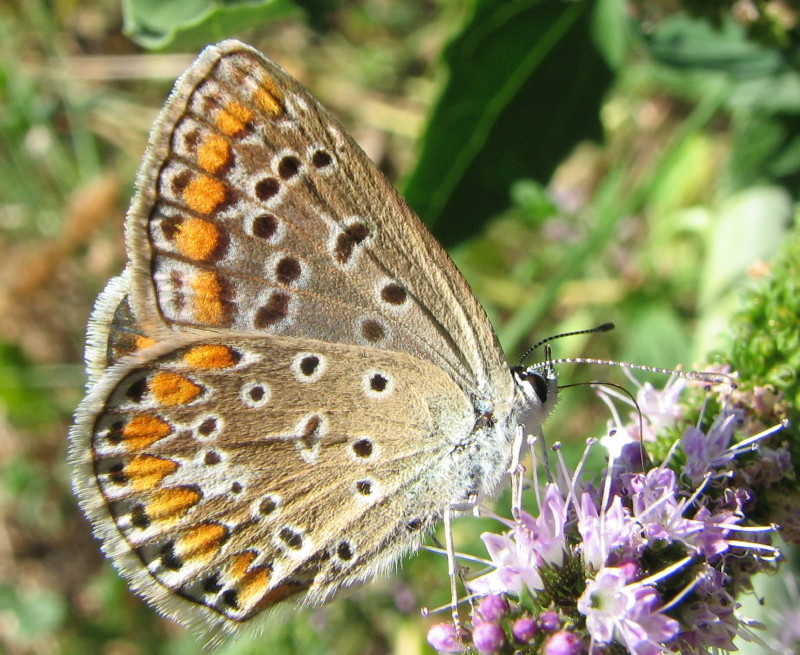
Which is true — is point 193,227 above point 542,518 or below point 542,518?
above

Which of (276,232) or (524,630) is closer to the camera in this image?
(524,630)

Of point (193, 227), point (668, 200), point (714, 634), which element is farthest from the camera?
point (668, 200)

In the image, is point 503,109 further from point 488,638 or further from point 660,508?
point 488,638

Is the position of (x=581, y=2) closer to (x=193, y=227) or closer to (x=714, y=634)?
(x=193, y=227)

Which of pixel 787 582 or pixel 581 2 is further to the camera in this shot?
pixel 581 2

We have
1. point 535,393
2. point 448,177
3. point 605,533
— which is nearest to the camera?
point 605,533

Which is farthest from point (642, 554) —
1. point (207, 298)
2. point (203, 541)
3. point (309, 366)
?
point (207, 298)

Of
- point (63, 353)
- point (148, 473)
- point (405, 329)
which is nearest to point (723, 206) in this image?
point (405, 329)
